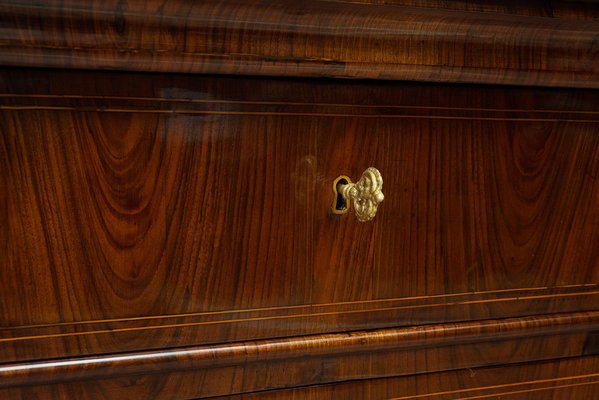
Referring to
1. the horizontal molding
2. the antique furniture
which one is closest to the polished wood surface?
the antique furniture

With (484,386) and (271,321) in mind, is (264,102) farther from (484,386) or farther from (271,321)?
(484,386)

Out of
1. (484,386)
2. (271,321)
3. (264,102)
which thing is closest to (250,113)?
(264,102)

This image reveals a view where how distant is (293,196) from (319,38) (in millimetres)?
103

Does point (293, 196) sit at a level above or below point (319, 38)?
below

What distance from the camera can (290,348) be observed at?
47cm

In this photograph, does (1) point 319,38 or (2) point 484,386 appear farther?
(2) point 484,386

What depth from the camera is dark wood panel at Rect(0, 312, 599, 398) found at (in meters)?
0.43

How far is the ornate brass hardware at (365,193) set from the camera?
0.43m

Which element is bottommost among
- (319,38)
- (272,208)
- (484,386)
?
(484,386)

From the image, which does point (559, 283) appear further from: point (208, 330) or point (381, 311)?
point (208, 330)

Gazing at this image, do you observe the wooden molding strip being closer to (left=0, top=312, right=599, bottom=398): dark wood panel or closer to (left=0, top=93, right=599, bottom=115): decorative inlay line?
(left=0, top=312, right=599, bottom=398): dark wood panel

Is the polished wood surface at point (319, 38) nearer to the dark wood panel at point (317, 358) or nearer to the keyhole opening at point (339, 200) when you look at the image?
the keyhole opening at point (339, 200)

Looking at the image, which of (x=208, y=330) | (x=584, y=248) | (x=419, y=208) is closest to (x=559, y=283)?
(x=584, y=248)

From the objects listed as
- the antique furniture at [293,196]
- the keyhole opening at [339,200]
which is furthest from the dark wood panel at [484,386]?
the keyhole opening at [339,200]
